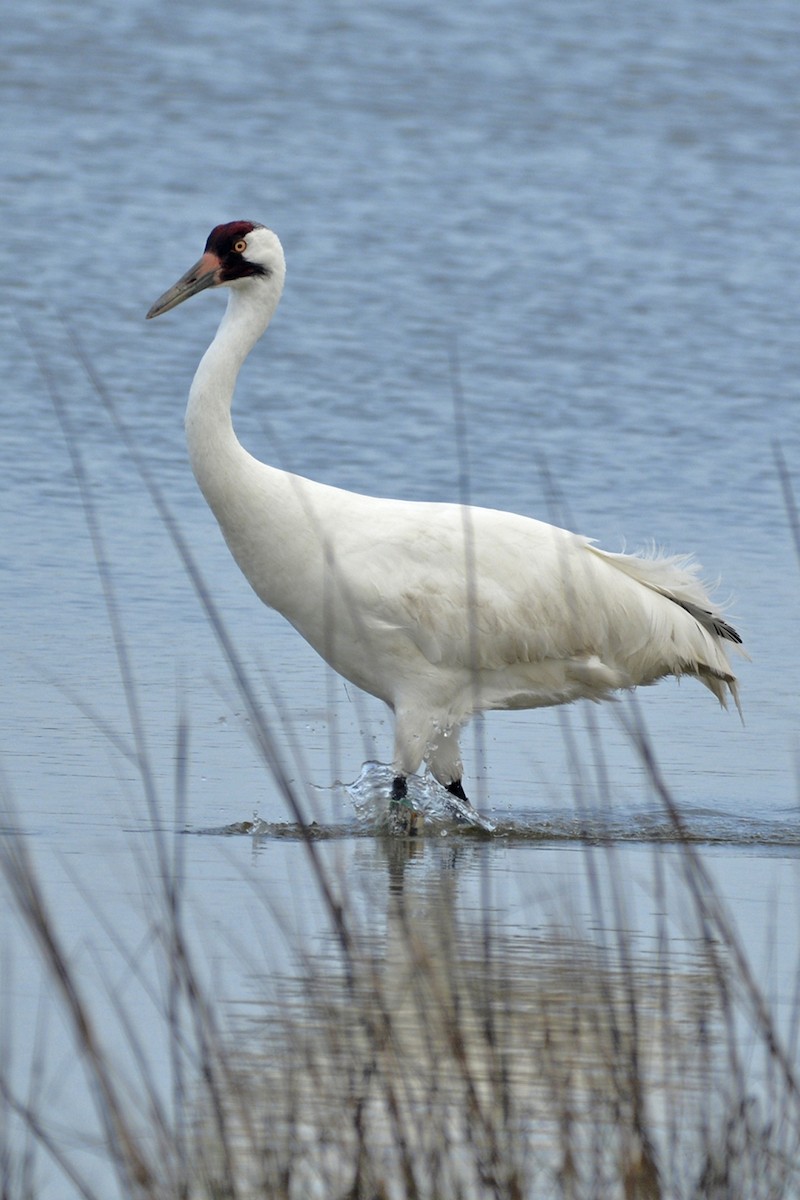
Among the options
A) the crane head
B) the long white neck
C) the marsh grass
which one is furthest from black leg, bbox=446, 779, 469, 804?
the marsh grass

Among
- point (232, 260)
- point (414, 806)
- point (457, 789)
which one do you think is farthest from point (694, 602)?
point (232, 260)

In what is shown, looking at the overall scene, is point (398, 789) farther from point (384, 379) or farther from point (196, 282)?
point (384, 379)

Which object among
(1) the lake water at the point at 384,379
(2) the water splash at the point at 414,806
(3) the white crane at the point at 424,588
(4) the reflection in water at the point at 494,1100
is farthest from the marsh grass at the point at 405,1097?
(3) the white crane at the point at 424,588

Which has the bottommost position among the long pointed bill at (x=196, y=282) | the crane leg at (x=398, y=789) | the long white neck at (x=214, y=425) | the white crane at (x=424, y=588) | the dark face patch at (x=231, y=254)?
the crane leg at (x=398, y=789)

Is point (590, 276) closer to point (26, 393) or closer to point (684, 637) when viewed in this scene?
point (26, 393)

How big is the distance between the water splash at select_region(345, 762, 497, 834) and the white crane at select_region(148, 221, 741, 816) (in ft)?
0.17

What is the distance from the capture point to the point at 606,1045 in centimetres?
508

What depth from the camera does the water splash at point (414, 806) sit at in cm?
795

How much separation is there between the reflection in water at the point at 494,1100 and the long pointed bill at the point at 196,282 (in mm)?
3294

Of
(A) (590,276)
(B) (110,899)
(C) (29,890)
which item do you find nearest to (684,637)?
(B) (110,899)

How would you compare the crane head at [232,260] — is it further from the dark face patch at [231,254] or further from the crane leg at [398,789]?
the crane leg at [398,789]

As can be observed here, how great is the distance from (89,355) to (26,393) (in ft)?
3.79

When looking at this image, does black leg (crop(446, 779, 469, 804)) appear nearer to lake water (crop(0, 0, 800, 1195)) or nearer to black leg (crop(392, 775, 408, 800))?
lake water (crop(0, 0, 800, 1195))

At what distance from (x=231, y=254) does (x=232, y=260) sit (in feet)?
0.07
